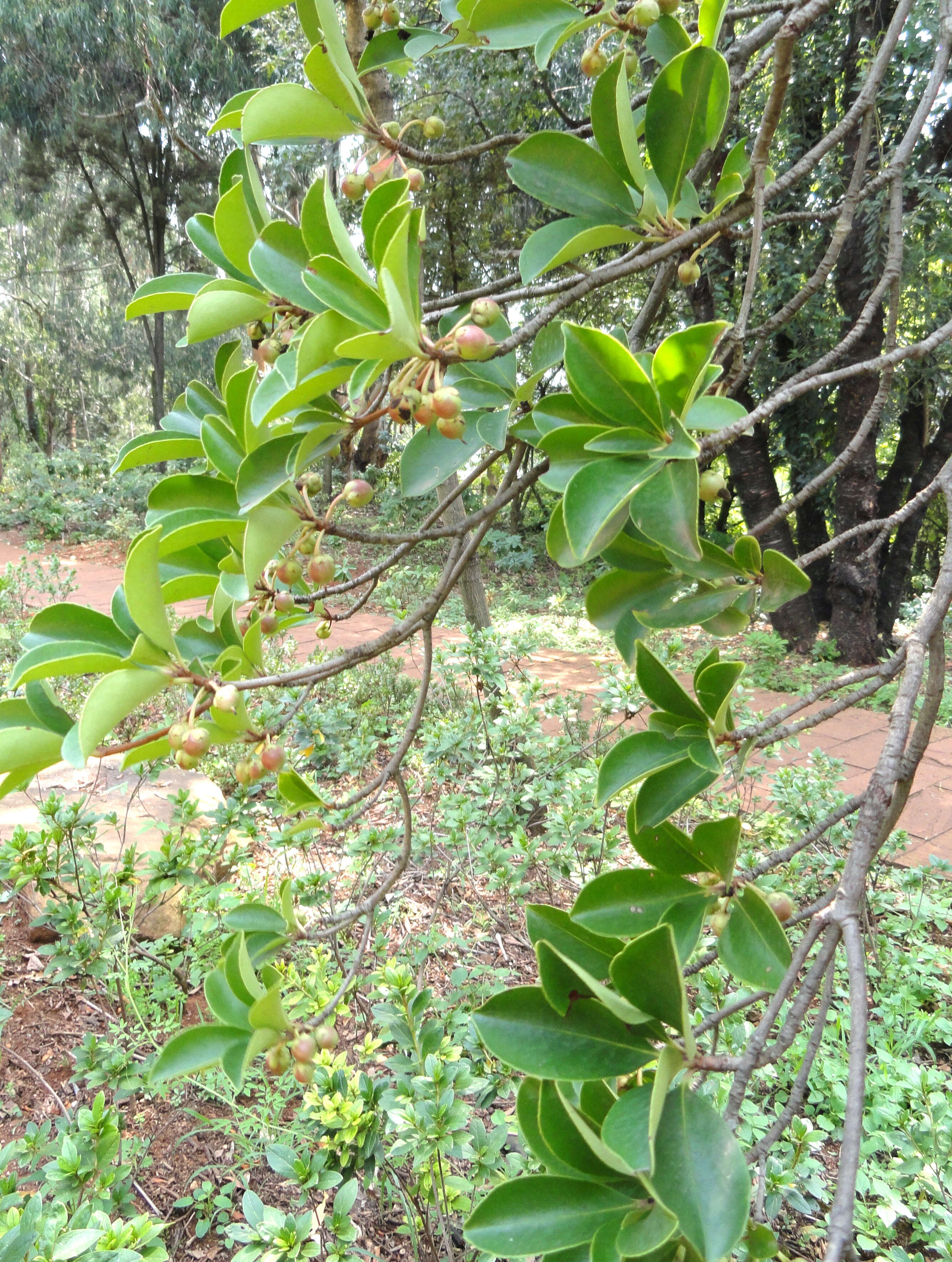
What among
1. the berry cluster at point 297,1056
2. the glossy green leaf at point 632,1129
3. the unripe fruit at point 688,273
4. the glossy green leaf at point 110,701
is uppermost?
the unripe fruit at point 688,273

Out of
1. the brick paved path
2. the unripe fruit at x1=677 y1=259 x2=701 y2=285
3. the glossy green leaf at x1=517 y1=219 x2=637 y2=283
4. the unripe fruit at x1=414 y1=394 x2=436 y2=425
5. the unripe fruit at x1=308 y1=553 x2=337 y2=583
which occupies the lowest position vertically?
the brick paved path

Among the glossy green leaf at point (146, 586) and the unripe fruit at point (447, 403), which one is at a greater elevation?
the unripe fruit at point (447, 403)

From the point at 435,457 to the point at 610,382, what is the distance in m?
0.22

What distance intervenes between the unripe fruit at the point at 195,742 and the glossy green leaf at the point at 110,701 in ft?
0.11

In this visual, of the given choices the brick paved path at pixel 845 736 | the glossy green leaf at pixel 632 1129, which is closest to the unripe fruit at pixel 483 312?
the glossy green leaf at pixel 632 1129

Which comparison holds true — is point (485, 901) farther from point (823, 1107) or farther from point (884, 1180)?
point (884, 1180)

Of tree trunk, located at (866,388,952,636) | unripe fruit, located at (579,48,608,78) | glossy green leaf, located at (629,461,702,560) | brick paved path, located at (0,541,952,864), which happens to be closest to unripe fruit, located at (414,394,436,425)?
glossy green leaf, located at (629,461,702,560)

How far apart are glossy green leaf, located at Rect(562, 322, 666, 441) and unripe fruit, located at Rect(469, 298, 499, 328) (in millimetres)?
53

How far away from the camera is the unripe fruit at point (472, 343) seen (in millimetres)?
434

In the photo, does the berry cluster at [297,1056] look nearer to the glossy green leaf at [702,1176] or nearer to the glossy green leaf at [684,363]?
the glossy green leaf at [702,1176]

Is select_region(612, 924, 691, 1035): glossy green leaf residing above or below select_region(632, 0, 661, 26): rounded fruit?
below

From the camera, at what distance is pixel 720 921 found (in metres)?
0.49

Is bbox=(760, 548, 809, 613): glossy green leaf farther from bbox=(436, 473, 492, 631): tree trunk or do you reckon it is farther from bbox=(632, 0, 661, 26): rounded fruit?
bbox=(436, 473, 492, 631): tree trunk

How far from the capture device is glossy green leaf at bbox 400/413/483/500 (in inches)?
24.8
